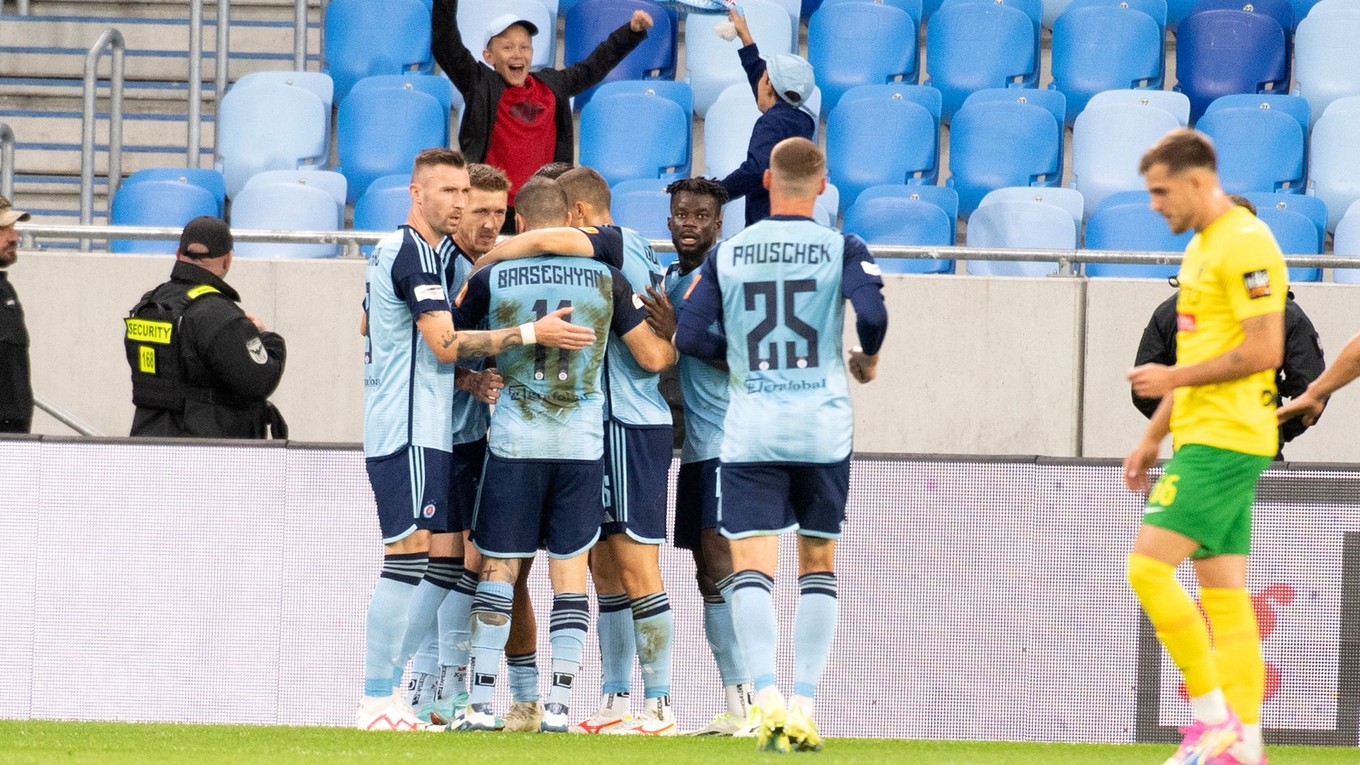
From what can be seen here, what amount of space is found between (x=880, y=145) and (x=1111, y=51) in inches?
70.7

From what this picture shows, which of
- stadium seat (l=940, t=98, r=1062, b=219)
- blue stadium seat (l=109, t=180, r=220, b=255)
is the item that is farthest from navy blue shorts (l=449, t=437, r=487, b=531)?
stadium seat (l=940, t=98, r=1062, b=219)

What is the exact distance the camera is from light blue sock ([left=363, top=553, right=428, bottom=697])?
6566mm

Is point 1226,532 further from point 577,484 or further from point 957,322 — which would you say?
point 957,322

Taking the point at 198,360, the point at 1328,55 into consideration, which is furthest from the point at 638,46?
the point at 198,360

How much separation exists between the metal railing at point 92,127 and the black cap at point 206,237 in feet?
9.11

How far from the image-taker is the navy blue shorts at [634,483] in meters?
6.78

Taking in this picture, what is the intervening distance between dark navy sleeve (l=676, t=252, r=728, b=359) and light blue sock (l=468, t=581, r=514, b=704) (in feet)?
3.89

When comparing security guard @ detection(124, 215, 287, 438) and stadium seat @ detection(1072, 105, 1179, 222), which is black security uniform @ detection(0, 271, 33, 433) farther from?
stadium seat @ detection(1072, 105, 1179, 222)

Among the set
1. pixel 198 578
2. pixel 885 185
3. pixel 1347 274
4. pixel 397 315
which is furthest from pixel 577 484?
pixel 1347 274

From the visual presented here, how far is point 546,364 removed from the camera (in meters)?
6.53

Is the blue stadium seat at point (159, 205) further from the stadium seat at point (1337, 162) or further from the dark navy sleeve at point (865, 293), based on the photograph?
the stadium seat at point (1337, 162)

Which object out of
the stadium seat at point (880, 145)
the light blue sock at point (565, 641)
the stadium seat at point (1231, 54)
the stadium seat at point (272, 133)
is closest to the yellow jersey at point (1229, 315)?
the light blue sock at point (565, 641)

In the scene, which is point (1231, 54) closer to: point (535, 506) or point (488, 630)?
point (535, 506)

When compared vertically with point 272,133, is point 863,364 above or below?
below
